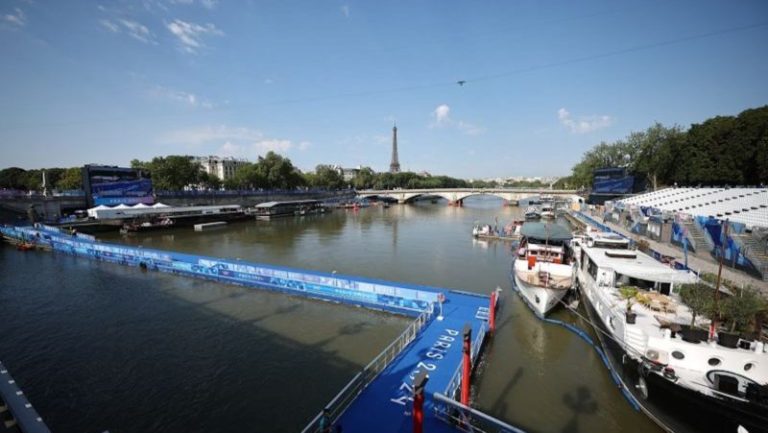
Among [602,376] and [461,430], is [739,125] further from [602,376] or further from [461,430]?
[461,430]

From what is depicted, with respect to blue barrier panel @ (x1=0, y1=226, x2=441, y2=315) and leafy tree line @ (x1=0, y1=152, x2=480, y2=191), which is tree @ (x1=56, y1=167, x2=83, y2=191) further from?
blue barrier panel @ (x1=0, y1=226, x2=441, y2=315)

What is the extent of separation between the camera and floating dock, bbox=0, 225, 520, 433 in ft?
30.8

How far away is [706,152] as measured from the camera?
173 feet

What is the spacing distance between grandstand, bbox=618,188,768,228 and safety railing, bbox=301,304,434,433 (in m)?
23.5

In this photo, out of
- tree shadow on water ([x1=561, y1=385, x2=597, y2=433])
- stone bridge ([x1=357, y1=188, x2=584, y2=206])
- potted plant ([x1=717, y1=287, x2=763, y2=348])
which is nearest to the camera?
potted plant ([x1=717, y1=287, x2=763, y2=348])

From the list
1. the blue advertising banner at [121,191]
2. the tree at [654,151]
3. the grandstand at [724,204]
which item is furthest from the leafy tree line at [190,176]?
the tree at [654,151]

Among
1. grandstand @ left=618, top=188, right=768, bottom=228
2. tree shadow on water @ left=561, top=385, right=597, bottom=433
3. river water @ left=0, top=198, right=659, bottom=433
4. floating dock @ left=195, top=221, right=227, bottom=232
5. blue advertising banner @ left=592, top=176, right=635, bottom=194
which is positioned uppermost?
blue advertising banner @ left=592, top=176, right=635, bottom=194

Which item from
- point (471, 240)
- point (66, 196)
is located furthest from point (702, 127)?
point (66, 196)

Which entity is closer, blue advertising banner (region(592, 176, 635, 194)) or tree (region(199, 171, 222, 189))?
blue advertising banner (region(592, 176, 635, 194))

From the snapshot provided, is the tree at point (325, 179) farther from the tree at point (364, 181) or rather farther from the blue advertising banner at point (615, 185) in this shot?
the blue advertising banner at point (615, 185)

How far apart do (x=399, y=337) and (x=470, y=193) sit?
314ft

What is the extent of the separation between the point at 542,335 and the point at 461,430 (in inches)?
379

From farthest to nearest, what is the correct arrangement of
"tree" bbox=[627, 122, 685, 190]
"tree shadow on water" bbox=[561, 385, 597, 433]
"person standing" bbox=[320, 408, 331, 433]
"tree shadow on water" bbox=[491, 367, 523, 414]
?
"tree" bbox=[627, 122, 685, 190], "tree shadow on water" bbox=[491, 367, 523, 414], "tree shadow on water" bbox=[561, 385, 597, 433], "person standing" bbox=[320, 408, 331, 433]

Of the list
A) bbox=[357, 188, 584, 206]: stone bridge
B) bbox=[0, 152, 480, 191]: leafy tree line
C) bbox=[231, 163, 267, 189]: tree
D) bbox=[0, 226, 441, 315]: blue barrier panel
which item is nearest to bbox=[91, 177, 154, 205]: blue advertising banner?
bbox=[0, 152, 480, 191]: leafy tree line
